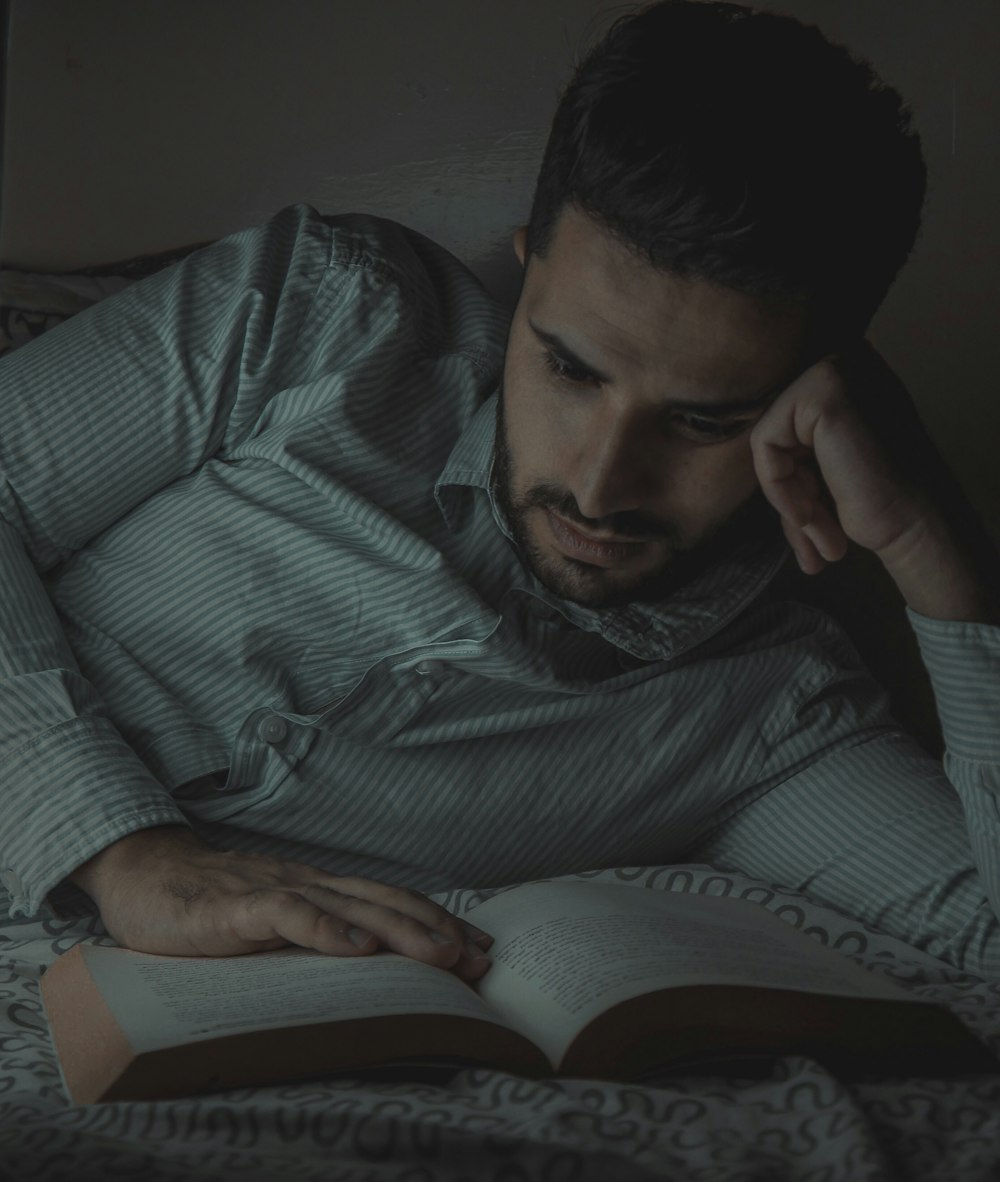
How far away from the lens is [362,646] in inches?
43.9

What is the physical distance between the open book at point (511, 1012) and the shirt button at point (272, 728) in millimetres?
259

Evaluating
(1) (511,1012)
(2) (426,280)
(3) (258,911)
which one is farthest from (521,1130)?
(2) (426,280)

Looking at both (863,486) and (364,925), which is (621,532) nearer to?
(863,486)

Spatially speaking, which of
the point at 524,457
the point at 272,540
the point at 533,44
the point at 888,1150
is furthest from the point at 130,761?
the point at 533,44

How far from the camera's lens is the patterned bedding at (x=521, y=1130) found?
556 millimetres

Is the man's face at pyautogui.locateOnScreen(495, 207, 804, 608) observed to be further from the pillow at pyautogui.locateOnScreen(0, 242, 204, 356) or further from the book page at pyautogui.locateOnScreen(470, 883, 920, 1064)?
the pillow at pyautogui.locateOnScreen(0, 242, 204, 356)

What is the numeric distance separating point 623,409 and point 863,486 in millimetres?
207

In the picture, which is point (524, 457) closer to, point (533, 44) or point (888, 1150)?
point (888, 1150)

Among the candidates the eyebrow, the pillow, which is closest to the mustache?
the eyebrow

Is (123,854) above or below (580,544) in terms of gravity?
below

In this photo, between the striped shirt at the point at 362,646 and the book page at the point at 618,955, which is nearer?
the book page at the point at 618,955

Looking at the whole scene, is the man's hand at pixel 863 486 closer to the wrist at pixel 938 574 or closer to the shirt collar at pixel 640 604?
the wrist at pixel 938 574

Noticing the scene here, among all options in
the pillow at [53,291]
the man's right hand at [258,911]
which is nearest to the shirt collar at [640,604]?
the man's right hand at [258,911]

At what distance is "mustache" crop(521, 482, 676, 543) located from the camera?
41.8 inches
